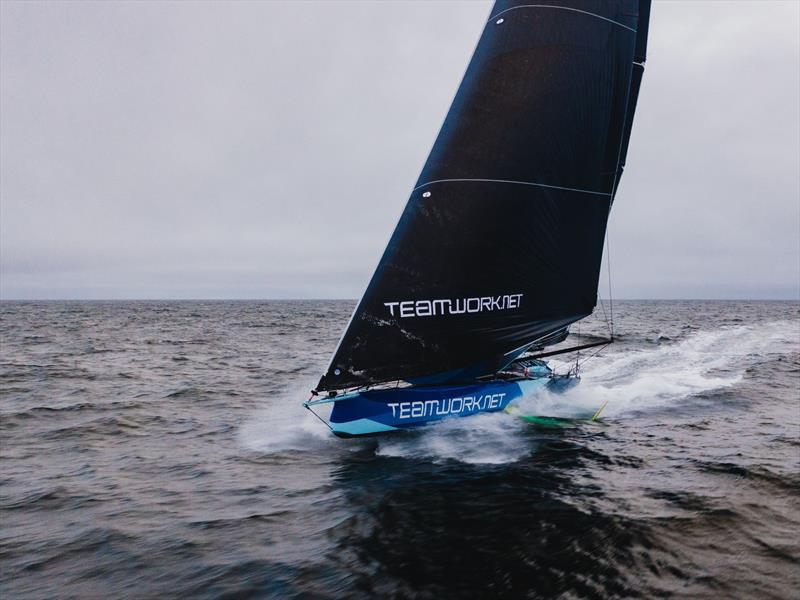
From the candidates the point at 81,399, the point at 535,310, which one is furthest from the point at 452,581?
the point at 81,399

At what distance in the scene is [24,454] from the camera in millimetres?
10930

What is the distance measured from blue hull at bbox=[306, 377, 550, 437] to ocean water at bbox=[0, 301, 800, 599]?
421mm

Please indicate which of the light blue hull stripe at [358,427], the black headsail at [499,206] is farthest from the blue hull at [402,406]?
the black headsail at [499,206]

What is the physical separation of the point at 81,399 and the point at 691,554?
1662 cm

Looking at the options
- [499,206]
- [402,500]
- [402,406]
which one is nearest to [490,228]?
[499,206]

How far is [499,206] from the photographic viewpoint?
36.2 ft

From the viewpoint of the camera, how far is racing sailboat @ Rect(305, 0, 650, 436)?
1070 centimetres

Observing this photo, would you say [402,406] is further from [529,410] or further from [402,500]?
[529,410]

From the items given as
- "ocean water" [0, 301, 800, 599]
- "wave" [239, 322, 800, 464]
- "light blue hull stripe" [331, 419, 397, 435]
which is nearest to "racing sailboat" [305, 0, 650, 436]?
"light blue hull stripe" [331, 419, 397, 435]

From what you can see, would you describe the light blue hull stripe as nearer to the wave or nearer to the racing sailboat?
the racing sailboat

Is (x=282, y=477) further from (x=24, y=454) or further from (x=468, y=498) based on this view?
(x=24, y=454)

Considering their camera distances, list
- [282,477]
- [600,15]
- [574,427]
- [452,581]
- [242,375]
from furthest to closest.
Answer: [242,375]
[574,427]
[600,15]
[282,477]
[452,581]

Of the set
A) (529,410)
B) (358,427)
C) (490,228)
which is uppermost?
(490,228)

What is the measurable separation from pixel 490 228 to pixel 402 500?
574cm
